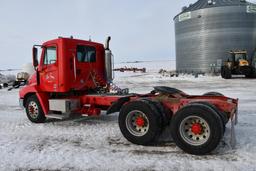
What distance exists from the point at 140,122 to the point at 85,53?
3622 millimetres

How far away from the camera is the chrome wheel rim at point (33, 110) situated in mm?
8922

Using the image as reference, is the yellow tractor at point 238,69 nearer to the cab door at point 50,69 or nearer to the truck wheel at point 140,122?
the cab door at point 50,69

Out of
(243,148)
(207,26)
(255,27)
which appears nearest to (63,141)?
(243,148)

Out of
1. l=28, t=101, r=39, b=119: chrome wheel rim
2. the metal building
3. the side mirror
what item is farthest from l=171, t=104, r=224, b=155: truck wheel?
the metal building

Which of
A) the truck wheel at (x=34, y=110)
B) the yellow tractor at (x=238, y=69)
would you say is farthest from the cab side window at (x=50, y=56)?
the yellow tractor at (x=238, y=69)

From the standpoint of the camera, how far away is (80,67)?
8.72 meters

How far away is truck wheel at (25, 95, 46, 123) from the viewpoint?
8.84m

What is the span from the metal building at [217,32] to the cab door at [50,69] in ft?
99.1

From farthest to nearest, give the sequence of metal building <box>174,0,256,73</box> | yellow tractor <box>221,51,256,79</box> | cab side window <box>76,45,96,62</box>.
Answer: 1. metal building <box>174,0,256,73</box>
2. yellow tractor <box>221,51,256,79</box>
3. cab side window <box>76,45,96,62</box>

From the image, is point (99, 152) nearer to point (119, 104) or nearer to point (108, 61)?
point (119, 104)

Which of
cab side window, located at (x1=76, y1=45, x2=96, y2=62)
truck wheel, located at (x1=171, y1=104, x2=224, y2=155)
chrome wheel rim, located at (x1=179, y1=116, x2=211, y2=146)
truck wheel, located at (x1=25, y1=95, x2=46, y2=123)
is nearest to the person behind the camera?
truck wheel, located at (x1=171, y1=104, x2=224, y2=155)

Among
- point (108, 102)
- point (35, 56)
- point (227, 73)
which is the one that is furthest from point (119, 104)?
point (227, 73)

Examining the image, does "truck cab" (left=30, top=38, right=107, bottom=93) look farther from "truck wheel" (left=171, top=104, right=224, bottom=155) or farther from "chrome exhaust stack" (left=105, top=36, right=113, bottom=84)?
"truck wheel" (left=171, top=104, right=224, bottom=155)

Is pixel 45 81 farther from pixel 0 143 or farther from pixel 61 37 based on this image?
pixel 0 143
